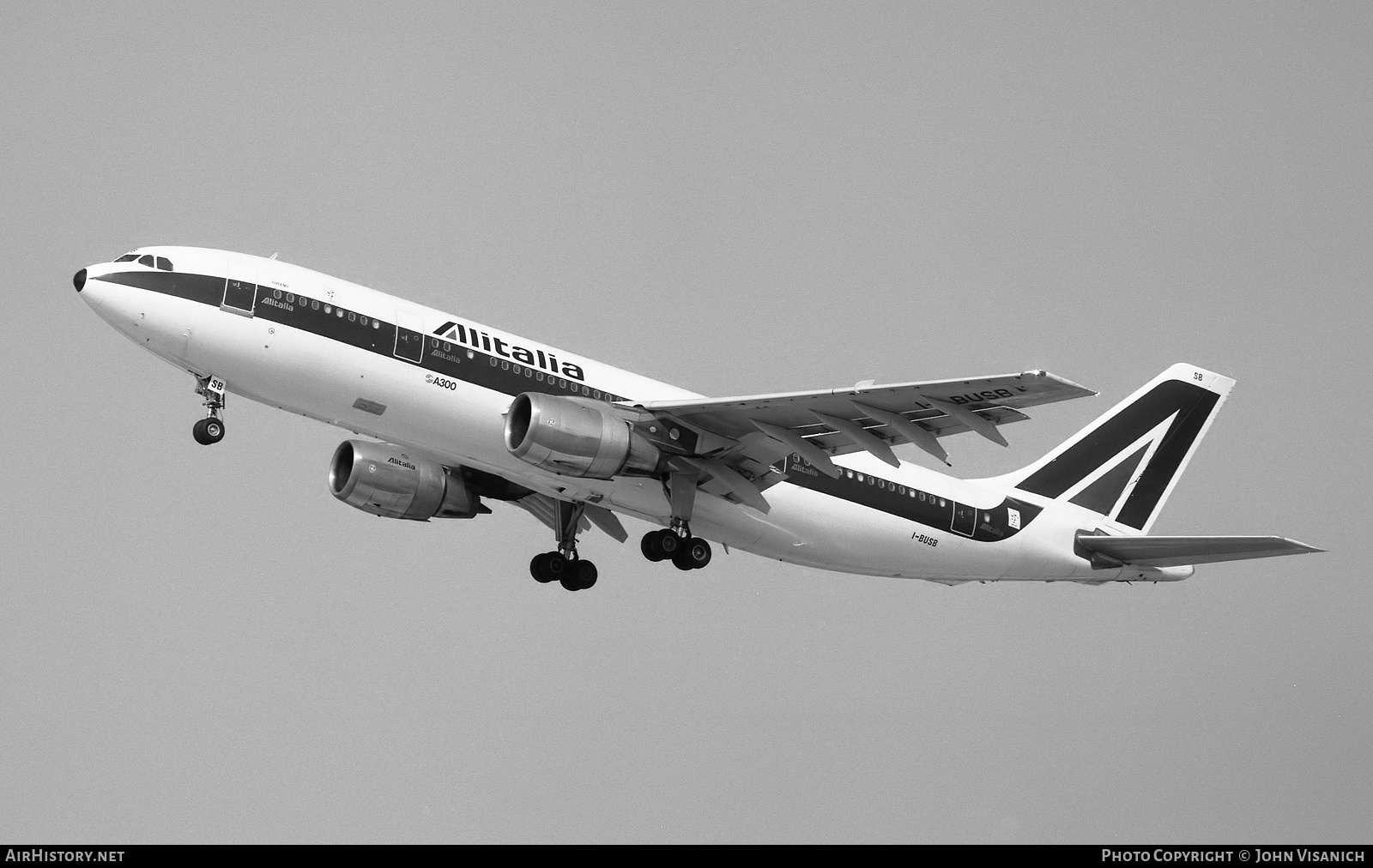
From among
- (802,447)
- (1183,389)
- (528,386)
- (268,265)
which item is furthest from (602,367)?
(1183,389)

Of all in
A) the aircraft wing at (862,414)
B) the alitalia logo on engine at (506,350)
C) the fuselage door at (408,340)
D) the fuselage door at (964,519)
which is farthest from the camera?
the fuselage door at (964,519)

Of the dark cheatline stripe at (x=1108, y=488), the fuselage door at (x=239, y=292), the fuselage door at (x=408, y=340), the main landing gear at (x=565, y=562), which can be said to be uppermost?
the fuselage door at (x=239, y=292)

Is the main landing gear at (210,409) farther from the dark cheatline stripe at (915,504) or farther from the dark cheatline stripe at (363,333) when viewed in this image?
the dark cheatline stripe at (915,504)

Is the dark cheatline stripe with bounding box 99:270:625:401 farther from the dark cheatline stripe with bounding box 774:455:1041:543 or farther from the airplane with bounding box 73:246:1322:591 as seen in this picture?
the dark cheatline stripe with bounding box 774:455:1041:543

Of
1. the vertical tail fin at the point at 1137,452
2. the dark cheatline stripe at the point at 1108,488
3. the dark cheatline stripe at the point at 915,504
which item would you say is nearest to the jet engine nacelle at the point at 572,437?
the dark cheatline stripe at the point at 915,504

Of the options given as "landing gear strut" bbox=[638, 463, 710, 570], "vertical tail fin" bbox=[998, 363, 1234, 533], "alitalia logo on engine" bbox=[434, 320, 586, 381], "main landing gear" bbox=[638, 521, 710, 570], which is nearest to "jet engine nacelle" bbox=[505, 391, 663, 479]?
"alitalia logo on engine" bbox=[434, 320, 586, 381]

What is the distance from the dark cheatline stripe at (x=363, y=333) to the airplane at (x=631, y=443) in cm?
4

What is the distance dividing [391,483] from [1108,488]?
60.6 ft

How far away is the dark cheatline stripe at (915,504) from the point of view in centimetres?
3722

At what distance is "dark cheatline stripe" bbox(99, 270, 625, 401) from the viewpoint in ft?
104

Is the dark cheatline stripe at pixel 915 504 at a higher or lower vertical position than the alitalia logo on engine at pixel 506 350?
lower

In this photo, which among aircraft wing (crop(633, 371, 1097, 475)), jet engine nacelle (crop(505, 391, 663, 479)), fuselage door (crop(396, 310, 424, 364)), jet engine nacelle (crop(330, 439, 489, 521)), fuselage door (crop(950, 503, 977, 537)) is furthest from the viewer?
fuselage door (crop(950, 503, 977, 537))

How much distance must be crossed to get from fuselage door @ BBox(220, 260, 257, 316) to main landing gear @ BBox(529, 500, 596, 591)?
1069 cm

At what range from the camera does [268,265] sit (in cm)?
3266
